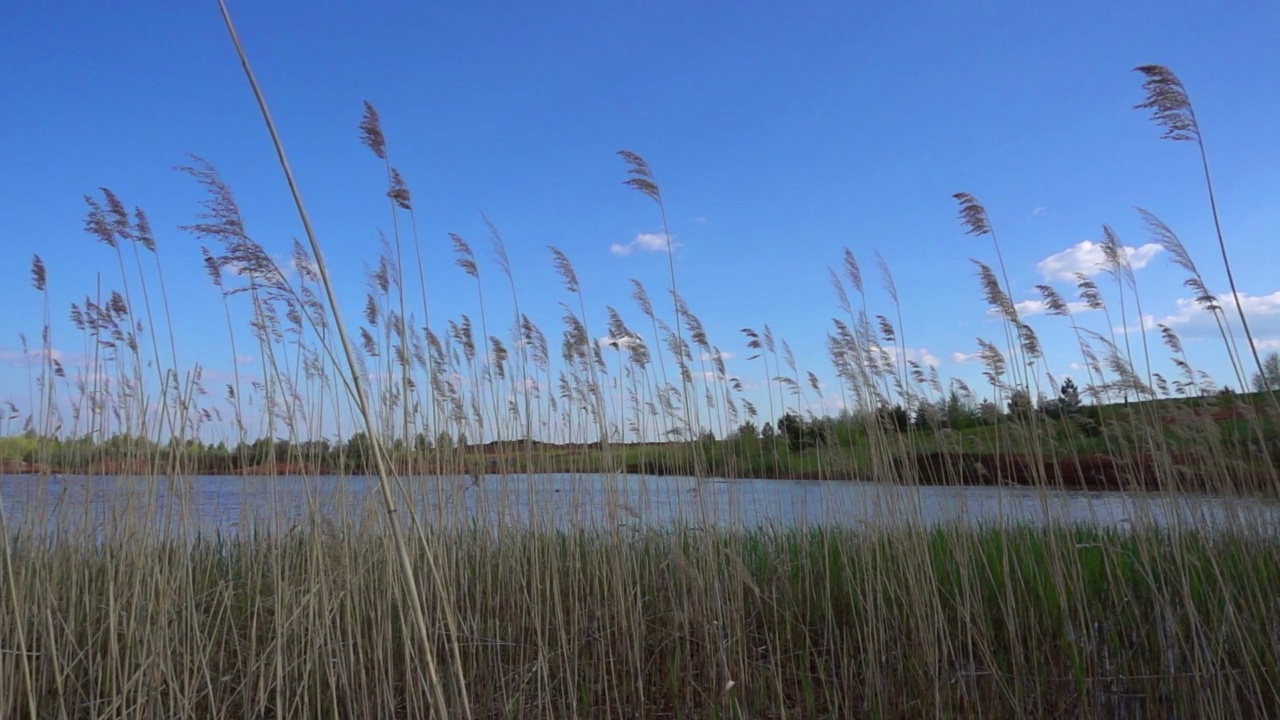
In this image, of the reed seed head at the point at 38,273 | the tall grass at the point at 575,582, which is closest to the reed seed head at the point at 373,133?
the tall grass at the point at 575,582

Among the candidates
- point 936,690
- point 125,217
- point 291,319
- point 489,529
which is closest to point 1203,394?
point 936,690

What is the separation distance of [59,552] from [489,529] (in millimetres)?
1963

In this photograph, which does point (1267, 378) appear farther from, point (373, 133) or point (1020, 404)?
point (373, 133)

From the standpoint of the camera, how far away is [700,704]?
9.35ft

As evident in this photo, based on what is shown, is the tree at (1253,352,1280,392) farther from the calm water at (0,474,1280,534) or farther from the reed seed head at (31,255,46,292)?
the reed seed head at (31,255,46,292)

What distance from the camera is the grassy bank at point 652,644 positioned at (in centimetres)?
242

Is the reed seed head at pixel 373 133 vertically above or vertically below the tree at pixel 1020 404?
above

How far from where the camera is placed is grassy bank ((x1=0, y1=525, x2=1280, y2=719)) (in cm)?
242

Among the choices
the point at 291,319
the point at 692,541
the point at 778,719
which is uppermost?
the point at 291,319

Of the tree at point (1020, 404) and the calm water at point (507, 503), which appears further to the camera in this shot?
the tree at point (1020, 404)

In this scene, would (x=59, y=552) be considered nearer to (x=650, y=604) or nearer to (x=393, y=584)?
(x=393, y=584)

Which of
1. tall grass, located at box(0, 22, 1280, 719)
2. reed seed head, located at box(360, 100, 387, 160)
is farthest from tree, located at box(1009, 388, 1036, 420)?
reed seed head, located at box(360, 100, 387, 160)

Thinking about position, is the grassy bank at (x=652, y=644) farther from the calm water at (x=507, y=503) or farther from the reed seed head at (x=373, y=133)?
the reed seed head at (x=373, y=133)

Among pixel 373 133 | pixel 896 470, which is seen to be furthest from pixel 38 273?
pixel 896 470
